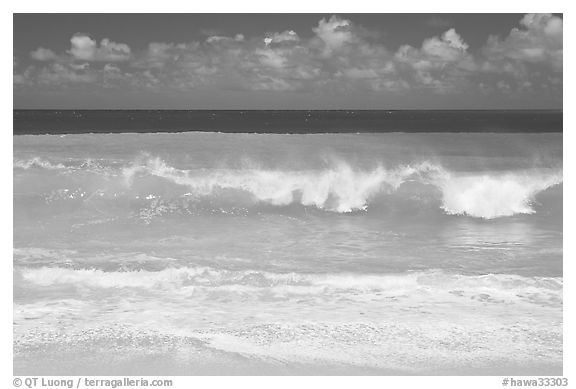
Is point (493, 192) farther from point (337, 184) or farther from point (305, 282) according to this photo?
point (305, 282)

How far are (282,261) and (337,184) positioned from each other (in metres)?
3.12

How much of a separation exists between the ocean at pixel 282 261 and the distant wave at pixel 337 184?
1.4 inches

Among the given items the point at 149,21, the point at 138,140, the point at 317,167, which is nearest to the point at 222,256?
the point at 149,21

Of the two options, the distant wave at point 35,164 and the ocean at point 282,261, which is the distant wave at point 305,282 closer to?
the ocean at point 282,261

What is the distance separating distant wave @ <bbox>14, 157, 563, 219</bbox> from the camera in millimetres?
7355

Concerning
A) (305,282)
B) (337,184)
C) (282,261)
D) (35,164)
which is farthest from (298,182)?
(35,164)

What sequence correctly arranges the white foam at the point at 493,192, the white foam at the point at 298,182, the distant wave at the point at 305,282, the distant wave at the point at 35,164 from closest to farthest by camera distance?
the distant wave at the point at 305,282 < the white foam at the point at 493,192 < the white foam at the point at 298,182 < the distant wave at the point at 35,164

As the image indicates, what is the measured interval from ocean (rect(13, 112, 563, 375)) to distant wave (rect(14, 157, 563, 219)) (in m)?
0.03

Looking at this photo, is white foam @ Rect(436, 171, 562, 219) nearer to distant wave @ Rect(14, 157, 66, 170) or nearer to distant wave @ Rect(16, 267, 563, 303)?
distant wave @ Rect(16, 267, 563, 303)

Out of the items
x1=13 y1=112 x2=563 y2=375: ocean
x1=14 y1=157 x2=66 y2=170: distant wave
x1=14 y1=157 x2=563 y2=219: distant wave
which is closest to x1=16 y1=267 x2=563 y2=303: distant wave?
x1=13 y1=112 x2=563 y2=375: ocean

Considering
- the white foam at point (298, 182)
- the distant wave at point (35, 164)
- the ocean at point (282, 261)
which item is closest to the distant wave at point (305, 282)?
the ocean at point (282, 261)

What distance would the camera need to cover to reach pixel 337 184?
8.10 metres

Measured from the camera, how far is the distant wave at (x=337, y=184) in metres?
7.36
